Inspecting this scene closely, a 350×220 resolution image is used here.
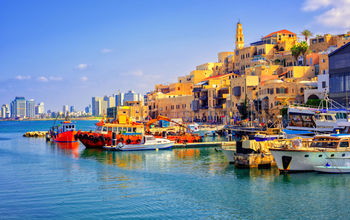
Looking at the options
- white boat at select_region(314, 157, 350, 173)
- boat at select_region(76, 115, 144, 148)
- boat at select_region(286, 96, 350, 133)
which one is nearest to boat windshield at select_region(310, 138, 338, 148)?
white boat at select_region(314, 157, 350, 173)

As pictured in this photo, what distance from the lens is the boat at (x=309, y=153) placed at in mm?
30969

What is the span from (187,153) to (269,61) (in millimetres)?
64240

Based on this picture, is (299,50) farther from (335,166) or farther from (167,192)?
(167,192)

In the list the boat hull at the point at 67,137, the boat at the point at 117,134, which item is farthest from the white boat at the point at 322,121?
the boat hull at the point at 67,137

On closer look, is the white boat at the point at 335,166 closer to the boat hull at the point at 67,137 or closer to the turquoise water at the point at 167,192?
the turquoise water at the point at 167,192

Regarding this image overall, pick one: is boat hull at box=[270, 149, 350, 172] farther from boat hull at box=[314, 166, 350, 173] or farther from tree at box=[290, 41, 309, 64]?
tree at box=[290, 41, 309, 64]

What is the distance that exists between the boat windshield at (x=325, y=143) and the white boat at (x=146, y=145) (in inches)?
975

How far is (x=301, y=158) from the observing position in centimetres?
3123

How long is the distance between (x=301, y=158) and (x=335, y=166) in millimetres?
2616

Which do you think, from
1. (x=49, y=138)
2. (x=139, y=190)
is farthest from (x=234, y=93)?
(x=139, y=190)

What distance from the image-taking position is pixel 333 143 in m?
31.7

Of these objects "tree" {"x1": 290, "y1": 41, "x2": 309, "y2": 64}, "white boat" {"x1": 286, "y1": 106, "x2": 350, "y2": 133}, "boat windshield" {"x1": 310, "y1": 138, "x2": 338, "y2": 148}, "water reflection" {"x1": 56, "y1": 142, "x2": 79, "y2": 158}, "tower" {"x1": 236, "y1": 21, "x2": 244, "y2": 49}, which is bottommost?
"water reflection" {"x1": 56, "y1": 142, "x2": 79, "y2": 158}

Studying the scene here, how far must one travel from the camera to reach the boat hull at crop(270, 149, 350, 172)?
102 ft

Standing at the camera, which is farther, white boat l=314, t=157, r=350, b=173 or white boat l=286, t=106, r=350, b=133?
white boat l=286, t=106, r=350, b=133
